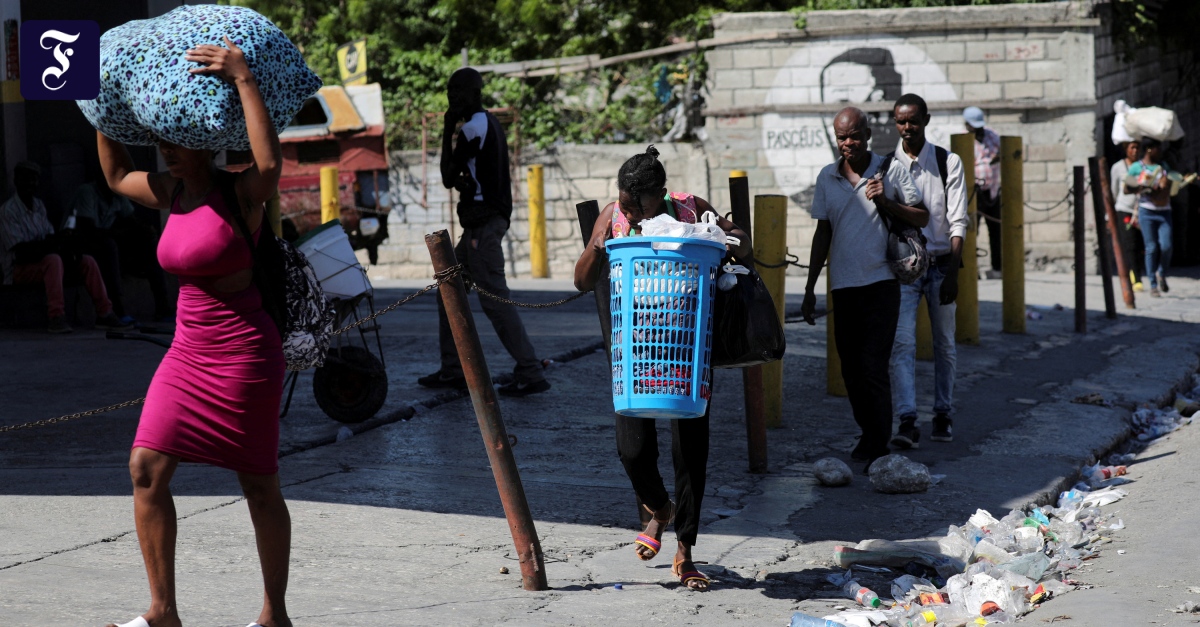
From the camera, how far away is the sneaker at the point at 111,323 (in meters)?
10.8

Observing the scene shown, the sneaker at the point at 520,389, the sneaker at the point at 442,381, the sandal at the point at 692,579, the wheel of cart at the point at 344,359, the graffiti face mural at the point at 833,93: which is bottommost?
the sandal at the point at 692,579

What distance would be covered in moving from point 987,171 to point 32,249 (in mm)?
9625

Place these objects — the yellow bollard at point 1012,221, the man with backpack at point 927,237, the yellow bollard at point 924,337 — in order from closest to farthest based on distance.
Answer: the man with backpack at point 927,237 → the yellow bollard at point 924,337 → the yellow bollard at point 1012,221

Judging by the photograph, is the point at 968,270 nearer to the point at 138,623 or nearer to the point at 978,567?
the point at 978,567

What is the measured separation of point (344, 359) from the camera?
726cm

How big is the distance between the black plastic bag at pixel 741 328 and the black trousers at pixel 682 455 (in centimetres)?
30

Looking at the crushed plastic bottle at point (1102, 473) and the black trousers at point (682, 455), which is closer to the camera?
the black trousers at point (682, 455)

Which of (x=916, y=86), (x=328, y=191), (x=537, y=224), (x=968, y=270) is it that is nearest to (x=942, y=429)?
(x=968, y=270)

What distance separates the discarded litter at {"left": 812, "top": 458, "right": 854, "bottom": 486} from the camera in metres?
6.40

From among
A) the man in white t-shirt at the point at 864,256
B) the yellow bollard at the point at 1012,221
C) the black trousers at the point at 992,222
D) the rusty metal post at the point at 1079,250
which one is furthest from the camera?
the black trousers at the point at 992,222

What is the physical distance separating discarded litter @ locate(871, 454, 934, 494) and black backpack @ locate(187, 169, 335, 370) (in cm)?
292

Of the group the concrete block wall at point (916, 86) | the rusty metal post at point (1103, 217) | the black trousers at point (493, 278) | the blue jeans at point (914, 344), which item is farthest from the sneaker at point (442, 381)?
the concrete block wall at point (916, 86)

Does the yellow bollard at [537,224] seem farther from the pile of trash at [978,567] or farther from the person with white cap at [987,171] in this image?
the pile of trash at [978,567]

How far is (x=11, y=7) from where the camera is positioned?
1082cm
